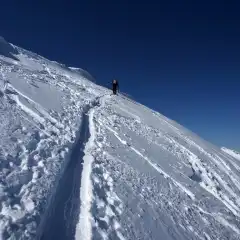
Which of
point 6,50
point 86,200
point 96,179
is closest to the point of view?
point 86,200

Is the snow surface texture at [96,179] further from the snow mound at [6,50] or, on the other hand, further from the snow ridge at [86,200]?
the snow mound at [6,50]

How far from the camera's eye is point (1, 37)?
4516cm

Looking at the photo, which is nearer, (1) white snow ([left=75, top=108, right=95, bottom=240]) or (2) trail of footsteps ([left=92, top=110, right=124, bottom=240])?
(1) white snow ([left=75, top=108, right=95, bottom=240])

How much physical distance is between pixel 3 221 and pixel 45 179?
266cm

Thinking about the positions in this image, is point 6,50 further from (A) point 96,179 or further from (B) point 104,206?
(B) point 104,206

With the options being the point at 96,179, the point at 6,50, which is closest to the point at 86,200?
the point at 96,179

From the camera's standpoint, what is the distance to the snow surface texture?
26.9ft

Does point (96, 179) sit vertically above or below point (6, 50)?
below

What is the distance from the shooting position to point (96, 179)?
1102 cm

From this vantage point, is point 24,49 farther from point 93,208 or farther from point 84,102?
point 93,208

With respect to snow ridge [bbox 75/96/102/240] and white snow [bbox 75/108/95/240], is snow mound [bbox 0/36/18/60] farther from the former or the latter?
white snow [bbox 75/108/95/240]

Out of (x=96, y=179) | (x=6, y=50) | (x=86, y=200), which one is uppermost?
(x=6, y=50)

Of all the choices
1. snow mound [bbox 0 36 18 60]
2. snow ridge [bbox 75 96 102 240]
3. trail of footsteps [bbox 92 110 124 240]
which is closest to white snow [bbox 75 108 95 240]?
snow ridge [bbox 75 96 102 240]

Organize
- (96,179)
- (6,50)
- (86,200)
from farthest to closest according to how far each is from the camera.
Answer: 1. (6,50)
2. (96,179)
3. (86,200)
